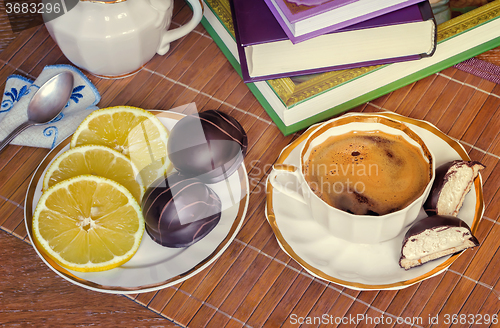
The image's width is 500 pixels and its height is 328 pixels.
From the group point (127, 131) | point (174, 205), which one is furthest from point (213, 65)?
point (174, 205)

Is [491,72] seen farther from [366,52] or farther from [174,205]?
[174,205]

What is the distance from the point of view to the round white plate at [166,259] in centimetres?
69

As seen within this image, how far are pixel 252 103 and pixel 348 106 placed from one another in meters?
0.19

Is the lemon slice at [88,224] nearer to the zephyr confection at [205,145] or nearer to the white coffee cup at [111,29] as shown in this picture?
the zephyr confection at [205,145]

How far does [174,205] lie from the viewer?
65 centimetres

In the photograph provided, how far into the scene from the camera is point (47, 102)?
85 centimetres

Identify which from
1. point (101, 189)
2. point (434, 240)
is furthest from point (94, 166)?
point (434, 240)

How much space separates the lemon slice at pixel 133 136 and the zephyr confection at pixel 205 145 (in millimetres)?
53

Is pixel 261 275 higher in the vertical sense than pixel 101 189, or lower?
lower

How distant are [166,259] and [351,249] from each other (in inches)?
11.9

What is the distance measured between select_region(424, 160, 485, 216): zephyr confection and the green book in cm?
22

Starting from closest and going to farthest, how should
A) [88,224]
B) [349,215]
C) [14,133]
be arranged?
[349,215]
[88,224]
[14,133]

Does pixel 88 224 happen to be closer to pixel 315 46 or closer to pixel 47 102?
pixel 47 102

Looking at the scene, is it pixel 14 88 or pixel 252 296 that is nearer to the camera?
pixel 252 296
